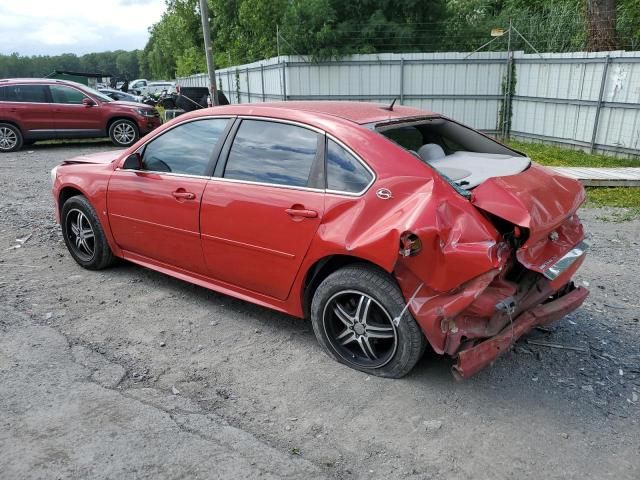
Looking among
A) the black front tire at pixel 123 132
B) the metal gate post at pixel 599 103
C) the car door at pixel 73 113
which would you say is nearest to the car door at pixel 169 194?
the metal gate post at pixel 599 103

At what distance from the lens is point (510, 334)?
3.12 metres

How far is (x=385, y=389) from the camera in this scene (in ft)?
10.6

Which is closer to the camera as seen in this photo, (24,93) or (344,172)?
(344,172)

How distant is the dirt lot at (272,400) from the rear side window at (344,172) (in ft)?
3.83

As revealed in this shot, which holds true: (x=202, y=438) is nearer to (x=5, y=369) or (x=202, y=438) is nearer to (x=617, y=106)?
(x=5, y=369)

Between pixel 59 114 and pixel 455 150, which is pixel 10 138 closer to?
pixel 59 114

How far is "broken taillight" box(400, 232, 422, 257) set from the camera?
2887 mm

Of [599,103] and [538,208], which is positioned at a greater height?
[538,208]

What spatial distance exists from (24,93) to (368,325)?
13.1m

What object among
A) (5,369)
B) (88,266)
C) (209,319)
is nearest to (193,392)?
(209,319)

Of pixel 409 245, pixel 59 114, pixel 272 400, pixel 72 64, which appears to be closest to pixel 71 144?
pixel 59 114

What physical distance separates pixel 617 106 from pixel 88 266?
999 centimetres

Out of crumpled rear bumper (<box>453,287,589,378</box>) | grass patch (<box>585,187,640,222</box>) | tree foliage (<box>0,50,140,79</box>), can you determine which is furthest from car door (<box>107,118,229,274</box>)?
tree foliage (<box>0,50,140,79</box>)

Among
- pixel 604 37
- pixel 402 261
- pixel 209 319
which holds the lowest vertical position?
pixel 209 319
